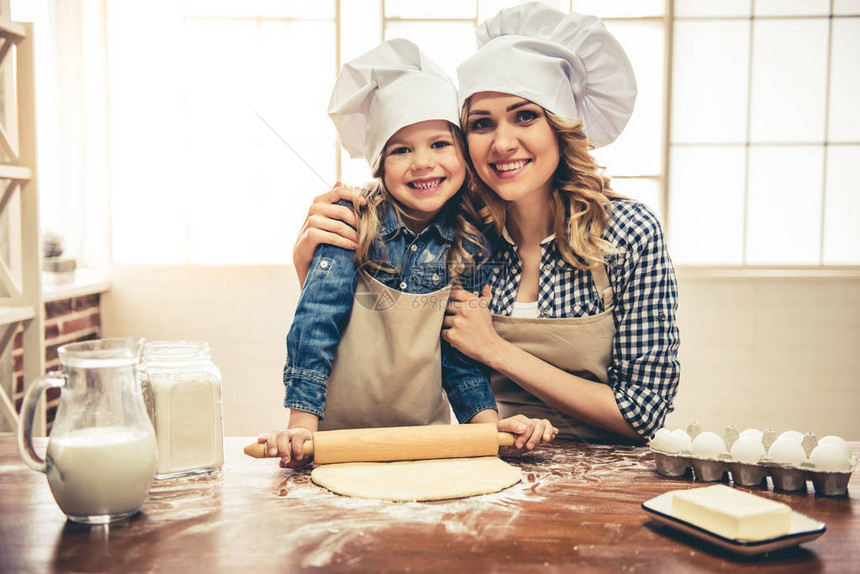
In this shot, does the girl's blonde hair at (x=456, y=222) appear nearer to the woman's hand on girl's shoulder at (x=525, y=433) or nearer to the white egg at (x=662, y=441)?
the woman's hand on girl's shoulder at (x=525, y=433)

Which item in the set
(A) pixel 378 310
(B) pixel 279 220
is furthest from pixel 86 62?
(A) pixel 378 310

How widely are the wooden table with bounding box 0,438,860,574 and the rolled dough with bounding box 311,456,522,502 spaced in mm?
17

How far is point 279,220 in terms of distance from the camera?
2.89 m

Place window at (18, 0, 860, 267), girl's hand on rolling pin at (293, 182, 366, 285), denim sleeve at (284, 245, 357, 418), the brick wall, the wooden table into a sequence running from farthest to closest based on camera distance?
1. window at (18, 0, 860, 267)
2. the brick wall
3. girl's hand on rolling pin at (293, 182, 366, 285)
4. denim sleeve at (284, 245, 357, 418)
5. the wooden table


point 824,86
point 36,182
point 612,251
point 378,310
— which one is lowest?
point 378,310

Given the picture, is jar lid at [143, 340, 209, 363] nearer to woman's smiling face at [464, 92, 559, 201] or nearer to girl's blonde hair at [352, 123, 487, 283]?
girl's blonde hair at [352, 123, 487, 283]

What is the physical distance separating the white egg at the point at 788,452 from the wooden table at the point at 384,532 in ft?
0.13

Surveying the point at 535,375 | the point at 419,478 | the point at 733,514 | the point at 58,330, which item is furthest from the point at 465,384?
the point at 58,330

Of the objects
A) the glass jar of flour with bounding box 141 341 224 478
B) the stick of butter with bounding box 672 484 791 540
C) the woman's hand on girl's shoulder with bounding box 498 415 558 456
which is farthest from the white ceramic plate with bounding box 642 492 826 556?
the glass jar of flour with bounding box 141 341 224 478

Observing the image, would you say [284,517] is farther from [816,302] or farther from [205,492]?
[816,302]

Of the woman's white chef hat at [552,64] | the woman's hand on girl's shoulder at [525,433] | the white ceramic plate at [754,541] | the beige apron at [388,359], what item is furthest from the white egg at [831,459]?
the woman's white chef hat at [552,64]

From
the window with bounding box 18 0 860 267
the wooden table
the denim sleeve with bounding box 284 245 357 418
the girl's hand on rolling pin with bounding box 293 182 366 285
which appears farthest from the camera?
the window with bounding box 18 0 860 267

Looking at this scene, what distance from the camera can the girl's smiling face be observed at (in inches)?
50.1

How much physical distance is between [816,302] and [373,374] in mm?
2155
